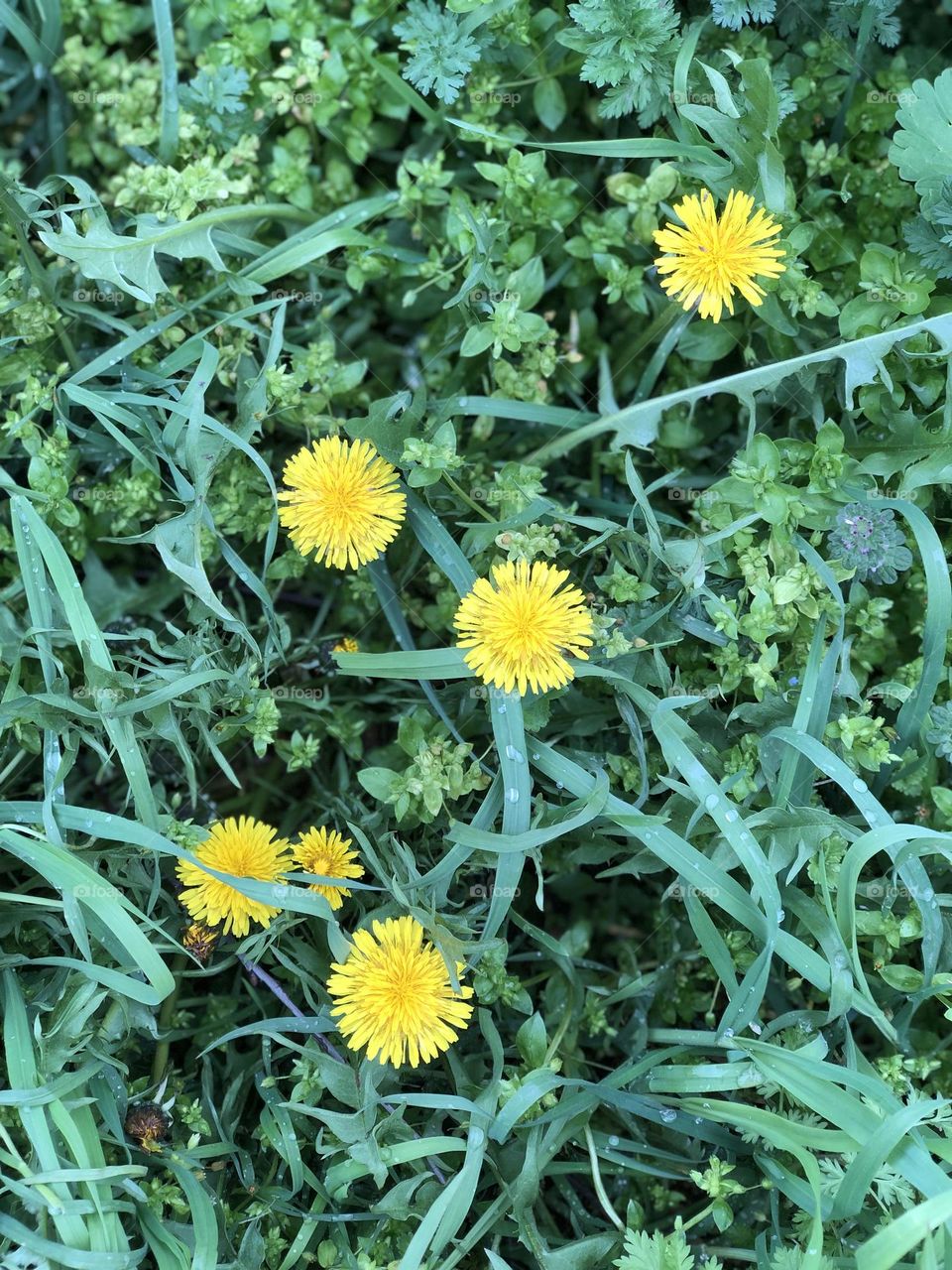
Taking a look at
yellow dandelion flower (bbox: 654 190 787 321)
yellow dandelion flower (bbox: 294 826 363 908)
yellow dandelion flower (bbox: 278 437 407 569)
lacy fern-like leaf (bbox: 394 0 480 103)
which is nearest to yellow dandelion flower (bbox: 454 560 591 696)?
→ yellow dandelion flower (bbox: 278 437 407 569)

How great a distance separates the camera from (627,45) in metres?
1.65

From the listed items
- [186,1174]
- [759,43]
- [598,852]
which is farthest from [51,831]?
[759,43]

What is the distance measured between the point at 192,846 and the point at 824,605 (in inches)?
42.1

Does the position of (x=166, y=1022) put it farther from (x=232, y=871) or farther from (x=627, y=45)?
(x=627, y=45)

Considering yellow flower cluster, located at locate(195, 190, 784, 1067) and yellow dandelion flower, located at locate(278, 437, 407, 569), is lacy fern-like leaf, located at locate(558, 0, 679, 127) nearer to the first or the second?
yellow flower cluster, located at locate(195, 190, 784, 1067)

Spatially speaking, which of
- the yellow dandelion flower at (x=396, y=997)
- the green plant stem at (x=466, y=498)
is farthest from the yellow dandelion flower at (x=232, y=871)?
the green plant stem at (x=466, y=498)

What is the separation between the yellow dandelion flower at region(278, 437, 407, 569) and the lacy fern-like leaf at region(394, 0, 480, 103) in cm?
68

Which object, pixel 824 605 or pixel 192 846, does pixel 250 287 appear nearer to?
pixel 192 846

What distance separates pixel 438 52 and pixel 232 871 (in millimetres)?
1410

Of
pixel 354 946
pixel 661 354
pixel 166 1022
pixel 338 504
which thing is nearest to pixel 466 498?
pixel 338 504

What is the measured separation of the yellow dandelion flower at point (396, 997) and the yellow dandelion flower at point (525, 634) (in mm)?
412

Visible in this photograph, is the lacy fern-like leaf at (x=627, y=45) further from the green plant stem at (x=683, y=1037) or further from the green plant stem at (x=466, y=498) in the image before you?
the green plant stem at (x=683, y=1037)

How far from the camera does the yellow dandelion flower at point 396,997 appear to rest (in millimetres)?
1477

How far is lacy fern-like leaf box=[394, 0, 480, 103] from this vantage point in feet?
5.83
